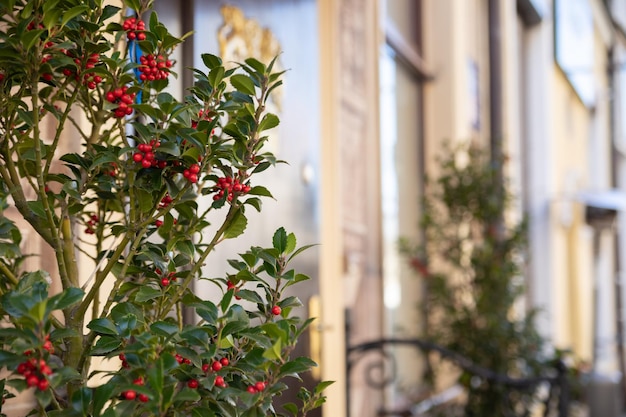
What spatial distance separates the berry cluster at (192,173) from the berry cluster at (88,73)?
0.65 feet

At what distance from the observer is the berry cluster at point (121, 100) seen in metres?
1.28

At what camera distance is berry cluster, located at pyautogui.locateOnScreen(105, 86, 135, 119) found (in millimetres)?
1278

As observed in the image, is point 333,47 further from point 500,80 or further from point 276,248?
point 500,80

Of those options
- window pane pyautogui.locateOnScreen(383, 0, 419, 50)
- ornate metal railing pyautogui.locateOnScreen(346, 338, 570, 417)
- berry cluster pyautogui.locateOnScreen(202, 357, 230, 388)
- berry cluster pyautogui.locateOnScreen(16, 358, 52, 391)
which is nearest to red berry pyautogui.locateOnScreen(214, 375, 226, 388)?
berry cluster pyautogui.locateOnScreen(202, 357, 230, 388)

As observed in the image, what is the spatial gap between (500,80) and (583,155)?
4611 mm

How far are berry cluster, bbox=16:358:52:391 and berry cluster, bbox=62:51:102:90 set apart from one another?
448 millimetres

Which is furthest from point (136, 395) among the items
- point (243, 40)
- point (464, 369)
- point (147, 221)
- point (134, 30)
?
point (464, 369)

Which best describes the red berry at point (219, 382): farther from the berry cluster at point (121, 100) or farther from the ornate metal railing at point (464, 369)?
the ornate metal railing at point (464, 369)

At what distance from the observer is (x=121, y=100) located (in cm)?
129

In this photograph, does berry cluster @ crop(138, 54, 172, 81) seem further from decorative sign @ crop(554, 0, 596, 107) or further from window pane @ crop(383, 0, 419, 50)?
decorative sign @ crop(554, 0, 596, 107)

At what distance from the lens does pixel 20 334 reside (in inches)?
37.1

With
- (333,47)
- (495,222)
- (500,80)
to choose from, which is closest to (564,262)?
(500,80)

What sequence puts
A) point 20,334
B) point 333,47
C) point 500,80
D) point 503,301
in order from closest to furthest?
point 20,334, point 333,47, point 503,301, point 500,80

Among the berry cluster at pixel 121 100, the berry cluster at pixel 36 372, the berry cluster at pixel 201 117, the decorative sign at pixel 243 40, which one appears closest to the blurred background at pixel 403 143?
the decorative sign at pixel 243 40
